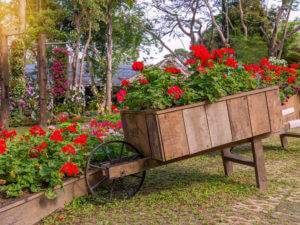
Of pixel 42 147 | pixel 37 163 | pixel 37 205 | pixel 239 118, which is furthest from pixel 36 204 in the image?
pixel 239 118

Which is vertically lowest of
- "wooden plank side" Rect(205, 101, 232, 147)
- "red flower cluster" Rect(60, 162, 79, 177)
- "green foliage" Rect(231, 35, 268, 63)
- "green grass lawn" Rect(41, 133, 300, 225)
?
"green grass lawn" Rect(41, 133, 300, 225)

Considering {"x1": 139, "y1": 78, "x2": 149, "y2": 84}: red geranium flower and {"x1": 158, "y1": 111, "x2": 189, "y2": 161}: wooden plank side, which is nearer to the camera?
{"x1": 158, "y1": 111, "x2": 189, "y2": 161}: wooden plank side

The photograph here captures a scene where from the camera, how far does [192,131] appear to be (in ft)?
15.0

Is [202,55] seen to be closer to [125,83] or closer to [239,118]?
[239,118]

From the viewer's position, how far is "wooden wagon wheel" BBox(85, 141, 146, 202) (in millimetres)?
4914

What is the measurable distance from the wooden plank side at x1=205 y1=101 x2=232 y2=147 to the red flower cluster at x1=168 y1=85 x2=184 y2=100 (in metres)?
0.39

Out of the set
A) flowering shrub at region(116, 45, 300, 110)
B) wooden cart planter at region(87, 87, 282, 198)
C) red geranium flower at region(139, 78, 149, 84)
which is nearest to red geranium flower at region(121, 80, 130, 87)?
flowering shrub at region(116, 45, 300, 110)

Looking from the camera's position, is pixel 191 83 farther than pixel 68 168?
Yes

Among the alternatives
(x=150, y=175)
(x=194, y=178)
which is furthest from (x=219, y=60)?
(x=150, y=175)

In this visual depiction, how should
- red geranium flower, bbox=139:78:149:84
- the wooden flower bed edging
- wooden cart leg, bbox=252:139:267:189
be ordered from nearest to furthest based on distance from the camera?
1. the wooden flower bed edging
2. red geranium flower, bbox=139:78:149:84
3. wooden cart leg, bbox=252:139:267:189

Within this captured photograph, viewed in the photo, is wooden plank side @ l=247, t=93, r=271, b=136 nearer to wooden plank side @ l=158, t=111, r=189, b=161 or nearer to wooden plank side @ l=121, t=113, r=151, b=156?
wooden plank side @ l=158, t=111, r=189, b=161

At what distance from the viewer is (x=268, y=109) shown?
512 cm

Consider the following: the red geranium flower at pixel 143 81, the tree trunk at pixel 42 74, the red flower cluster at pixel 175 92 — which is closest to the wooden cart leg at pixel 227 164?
the red flower cluster at pixel 175 92

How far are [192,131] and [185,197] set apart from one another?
968mm
